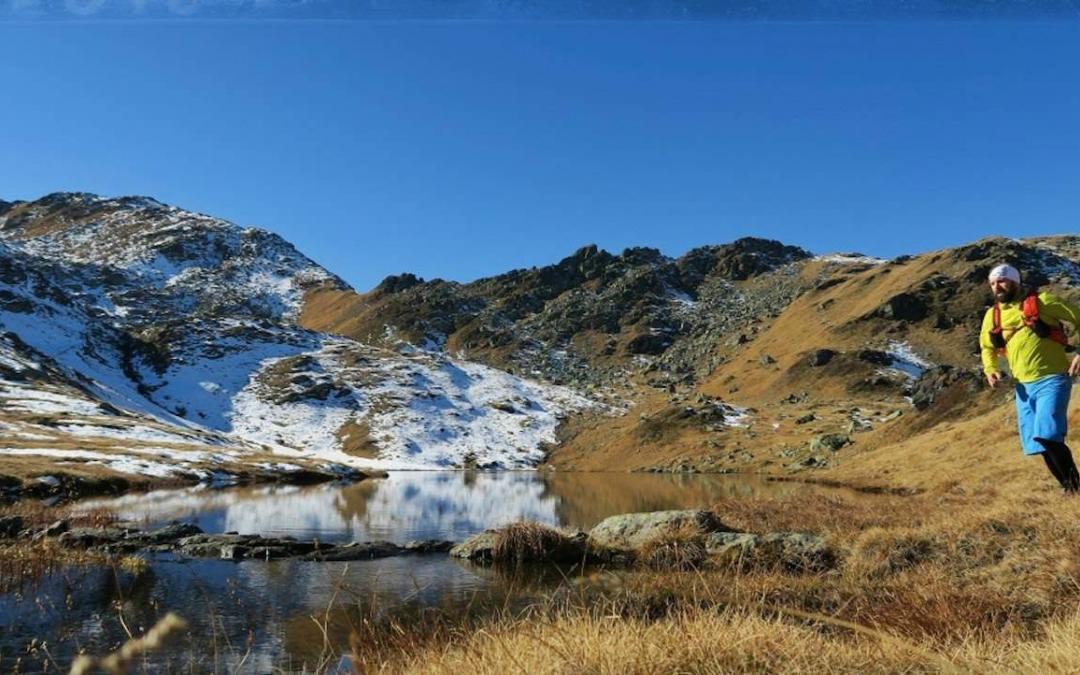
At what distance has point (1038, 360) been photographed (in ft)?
31.2

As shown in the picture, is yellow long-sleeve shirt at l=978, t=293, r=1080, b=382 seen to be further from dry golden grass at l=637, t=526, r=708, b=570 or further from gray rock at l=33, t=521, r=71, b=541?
gray rock at l=33, t=521, r=71, b=541

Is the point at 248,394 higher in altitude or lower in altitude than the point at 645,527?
Result: higher

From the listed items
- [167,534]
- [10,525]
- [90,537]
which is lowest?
[167,534]

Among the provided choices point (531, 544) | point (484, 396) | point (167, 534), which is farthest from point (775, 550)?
point (484, 396)

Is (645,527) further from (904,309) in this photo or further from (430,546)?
(904,309)

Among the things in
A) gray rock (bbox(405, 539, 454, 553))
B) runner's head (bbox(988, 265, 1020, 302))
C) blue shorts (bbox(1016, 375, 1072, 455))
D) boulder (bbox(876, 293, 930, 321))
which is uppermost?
boulder (bbox(876, 293, 930, 321))

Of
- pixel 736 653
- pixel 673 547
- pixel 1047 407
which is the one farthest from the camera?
pixel 673 547

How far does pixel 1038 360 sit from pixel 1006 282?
1119 mm

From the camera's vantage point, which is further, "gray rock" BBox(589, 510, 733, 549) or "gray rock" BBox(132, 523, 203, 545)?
"gray rock" BBox(132, 523, 203, 545)

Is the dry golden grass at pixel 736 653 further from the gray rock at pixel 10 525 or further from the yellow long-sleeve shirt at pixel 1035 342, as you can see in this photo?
the gray rock at pixel 10 525

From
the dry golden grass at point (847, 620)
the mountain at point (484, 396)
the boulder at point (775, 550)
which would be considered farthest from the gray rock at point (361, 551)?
the mountain at point (484, 396)

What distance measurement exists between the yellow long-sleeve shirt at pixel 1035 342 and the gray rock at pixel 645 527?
1047 centimetres

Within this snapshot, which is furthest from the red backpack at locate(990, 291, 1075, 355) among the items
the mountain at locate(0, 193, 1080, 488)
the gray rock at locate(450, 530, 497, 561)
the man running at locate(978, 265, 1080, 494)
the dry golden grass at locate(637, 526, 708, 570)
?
the mountain at locate(0, 193, 1080, 488)

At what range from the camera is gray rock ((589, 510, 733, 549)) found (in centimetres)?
1939
